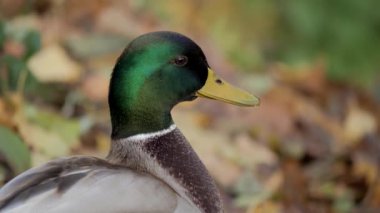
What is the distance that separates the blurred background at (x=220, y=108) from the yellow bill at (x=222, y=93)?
797 millimetres

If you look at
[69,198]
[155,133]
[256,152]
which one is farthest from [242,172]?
[69,198]

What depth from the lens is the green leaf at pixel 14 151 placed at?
4.51m

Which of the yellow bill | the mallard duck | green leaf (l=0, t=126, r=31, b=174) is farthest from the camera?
green leaf (l=0, t=126, r=31, b=174)

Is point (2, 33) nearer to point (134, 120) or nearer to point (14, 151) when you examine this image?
point (14, 151)

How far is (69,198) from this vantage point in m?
3.55

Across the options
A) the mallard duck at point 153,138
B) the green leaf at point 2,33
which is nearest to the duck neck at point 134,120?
the mallard duck at point 153,138

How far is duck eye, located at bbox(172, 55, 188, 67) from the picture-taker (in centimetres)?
402

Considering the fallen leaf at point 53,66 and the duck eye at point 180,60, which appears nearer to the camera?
the duck eye at point 180,60

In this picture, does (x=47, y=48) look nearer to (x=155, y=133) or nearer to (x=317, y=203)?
(x=317, y=203)

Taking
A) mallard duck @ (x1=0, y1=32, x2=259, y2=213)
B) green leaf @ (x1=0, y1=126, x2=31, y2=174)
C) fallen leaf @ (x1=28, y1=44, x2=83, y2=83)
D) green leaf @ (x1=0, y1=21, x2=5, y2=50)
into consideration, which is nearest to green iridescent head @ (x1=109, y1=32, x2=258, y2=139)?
mallard duck @ (x1=0, y1=32, x2=259, y2=213)

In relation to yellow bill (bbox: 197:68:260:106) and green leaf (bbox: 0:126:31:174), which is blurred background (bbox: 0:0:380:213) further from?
yellow bill (bbox: 197:68:260:106)

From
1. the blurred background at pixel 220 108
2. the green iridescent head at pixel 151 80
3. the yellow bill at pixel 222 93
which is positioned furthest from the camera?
the blurred background at pixel 220 108

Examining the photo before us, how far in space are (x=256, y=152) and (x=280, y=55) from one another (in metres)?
3.31

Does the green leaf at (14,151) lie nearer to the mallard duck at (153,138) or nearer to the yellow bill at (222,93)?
the mallard duck at (153,138)
